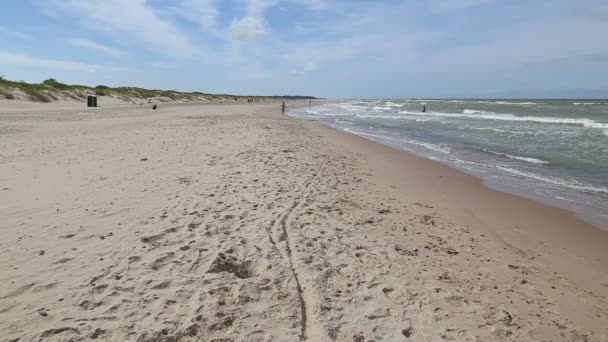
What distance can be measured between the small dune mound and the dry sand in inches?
0.8

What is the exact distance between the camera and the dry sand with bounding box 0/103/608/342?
3.04 meters

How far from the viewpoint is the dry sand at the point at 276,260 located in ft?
9.98

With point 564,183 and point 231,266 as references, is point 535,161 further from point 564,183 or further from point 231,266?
point 231,266

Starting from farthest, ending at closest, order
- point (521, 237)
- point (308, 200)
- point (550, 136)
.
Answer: point (550, 136) < point (308, 200) < point (521, 237)

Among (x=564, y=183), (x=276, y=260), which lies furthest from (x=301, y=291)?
(x=564, y=183)

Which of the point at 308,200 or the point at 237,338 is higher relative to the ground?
the point at 308,200

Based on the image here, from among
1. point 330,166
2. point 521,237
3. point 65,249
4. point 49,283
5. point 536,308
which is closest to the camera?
point 49,283

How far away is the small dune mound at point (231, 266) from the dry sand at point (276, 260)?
0.02 m

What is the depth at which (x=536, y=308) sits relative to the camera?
3.58m

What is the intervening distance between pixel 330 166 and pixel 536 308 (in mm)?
6640

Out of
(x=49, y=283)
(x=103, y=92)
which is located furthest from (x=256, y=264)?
(x=103, y=92)

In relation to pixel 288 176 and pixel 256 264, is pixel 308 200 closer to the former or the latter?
pixel 288 176

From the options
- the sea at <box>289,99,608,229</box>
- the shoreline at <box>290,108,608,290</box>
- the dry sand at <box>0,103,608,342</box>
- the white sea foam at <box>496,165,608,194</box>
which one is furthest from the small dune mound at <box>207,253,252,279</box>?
the white sea foam at <box>496,165,608,194</box>

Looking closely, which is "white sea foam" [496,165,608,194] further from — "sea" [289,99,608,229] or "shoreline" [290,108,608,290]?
"shoreline" [290,108,608,290]
